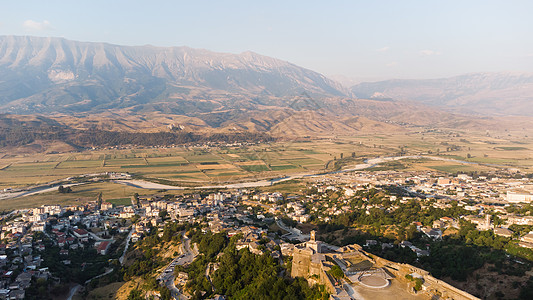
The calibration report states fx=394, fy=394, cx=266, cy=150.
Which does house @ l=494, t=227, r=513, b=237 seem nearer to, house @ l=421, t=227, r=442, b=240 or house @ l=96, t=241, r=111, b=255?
house @ l=421, t=227, r=442, b=240

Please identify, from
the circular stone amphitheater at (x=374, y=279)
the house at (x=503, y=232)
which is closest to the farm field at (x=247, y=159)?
the house at (x=503, y=232)

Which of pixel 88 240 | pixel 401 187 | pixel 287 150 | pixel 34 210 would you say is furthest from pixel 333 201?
pixel 287 150

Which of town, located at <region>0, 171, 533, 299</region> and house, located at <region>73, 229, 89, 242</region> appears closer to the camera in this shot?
town, located at <region>0, 171, 533, 299</region>

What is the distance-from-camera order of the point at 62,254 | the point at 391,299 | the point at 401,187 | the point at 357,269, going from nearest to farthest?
the point at 391,299, the point at 357,269, the point at 62,254, the point at 401,187

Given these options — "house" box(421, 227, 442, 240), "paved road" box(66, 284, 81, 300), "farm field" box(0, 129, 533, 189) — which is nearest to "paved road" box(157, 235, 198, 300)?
"paved road" box(66, 284, 81, 300)

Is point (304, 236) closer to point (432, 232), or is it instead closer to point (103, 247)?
point (432, 232)

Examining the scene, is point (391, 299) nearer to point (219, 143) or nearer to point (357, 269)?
point (357, 269)
